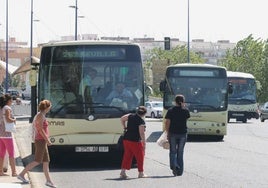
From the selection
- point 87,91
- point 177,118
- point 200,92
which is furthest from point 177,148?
point 200,92

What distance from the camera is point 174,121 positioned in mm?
16922

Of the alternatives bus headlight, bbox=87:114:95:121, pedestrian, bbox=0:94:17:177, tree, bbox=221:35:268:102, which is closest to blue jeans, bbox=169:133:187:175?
bus headlight, bbox=87:114:95:121

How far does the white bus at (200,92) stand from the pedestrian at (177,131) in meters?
12.5

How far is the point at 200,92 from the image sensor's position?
98.6 ft

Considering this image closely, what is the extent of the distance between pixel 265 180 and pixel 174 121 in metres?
2.46

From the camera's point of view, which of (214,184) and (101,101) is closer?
(214,184)

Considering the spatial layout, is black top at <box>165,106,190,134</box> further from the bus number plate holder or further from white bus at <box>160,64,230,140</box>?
white bus at <box>160,64,230,140</box>

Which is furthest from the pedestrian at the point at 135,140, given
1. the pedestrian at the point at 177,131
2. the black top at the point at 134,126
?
the pedestrian at the point at 177,131

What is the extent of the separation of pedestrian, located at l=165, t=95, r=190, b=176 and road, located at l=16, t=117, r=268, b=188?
0.27 m

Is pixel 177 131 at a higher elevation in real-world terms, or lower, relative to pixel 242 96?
higher

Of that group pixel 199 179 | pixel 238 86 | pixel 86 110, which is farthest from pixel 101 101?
pixel 238 86

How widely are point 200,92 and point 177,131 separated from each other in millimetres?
13209

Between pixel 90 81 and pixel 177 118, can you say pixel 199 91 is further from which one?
pixel 177 118

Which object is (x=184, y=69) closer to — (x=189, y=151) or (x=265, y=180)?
(x=189, y=151)
